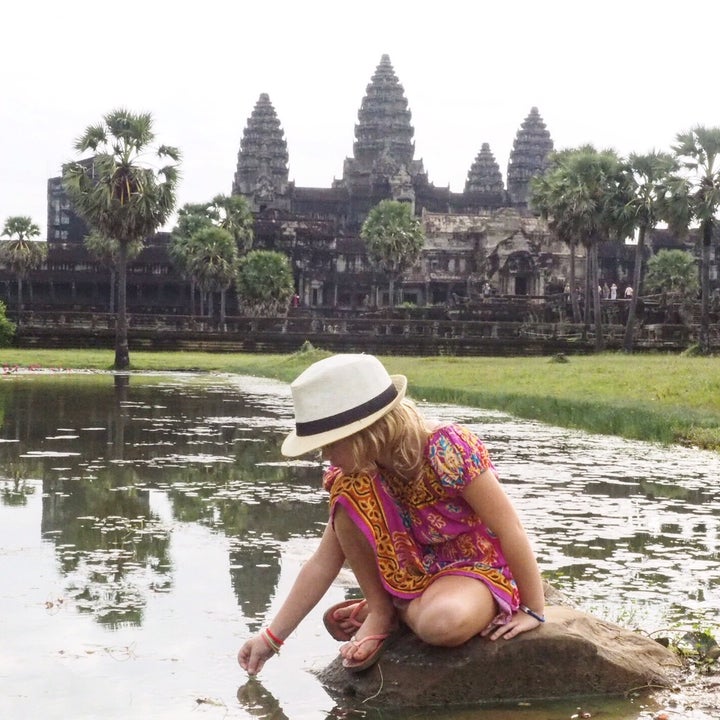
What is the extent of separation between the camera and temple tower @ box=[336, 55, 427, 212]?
114500 millimetres

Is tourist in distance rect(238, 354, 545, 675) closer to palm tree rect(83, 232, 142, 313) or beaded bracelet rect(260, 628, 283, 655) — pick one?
beaded bracelet rect(260, 628, 283, 655)

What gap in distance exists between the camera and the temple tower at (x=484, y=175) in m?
124

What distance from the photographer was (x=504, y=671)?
16.0 feet

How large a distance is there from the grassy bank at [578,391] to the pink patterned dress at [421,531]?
9.75 m

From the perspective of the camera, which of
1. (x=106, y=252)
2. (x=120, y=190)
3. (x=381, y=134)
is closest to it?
(x=120, y=190)

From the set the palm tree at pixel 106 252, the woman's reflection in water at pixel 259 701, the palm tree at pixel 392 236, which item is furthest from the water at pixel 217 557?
the palm tree at pixel 392 236

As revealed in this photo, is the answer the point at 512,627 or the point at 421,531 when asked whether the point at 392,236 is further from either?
the point at 512,627

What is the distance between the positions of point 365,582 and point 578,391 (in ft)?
60.1

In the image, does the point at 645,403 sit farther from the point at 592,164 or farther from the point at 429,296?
the point at 429,296

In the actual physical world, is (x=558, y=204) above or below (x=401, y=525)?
above

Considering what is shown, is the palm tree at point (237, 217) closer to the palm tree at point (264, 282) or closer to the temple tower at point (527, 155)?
the palm tree at point (264, 282)

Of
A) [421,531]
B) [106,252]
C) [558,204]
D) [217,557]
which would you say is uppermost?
[558,204]

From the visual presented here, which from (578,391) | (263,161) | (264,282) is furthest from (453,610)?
(263,161)

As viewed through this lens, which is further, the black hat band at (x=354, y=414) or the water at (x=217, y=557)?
the water at (x=217, y=557)
